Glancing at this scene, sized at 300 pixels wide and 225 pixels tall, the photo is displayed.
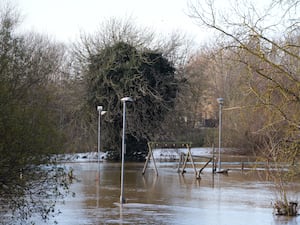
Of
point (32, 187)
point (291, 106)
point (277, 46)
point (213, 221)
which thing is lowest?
point (213, 221)

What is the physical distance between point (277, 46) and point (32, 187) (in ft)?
16.8

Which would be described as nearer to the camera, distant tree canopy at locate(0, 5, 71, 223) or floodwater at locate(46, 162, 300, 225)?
distant tree canopy at locate(0, 5, 71, 223)

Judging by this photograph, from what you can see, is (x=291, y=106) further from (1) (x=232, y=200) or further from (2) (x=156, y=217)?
(1) (x=232, y=200)

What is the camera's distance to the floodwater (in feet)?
48.6

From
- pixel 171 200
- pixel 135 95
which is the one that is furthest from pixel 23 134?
pixel 135 95

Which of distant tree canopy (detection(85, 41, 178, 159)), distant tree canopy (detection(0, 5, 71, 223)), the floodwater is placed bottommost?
Answer: the floodwater

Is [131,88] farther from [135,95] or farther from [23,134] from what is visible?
[23,134]

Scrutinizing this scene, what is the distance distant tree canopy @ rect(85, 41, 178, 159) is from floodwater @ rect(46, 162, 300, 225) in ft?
19.3

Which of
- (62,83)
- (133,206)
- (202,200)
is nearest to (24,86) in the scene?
(133,206)

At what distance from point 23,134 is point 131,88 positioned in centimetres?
2290

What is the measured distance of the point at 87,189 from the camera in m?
20.9

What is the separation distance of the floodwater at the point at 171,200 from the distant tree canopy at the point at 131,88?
5.88m

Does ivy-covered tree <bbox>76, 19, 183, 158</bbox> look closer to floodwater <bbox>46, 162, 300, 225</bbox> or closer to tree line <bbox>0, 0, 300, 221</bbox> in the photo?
tree line <bbox>0, 0, 300, 221</bbox>

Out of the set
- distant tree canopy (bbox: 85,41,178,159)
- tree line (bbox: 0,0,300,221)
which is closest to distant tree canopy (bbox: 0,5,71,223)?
tree line (bbox: 0,0,300,221)
